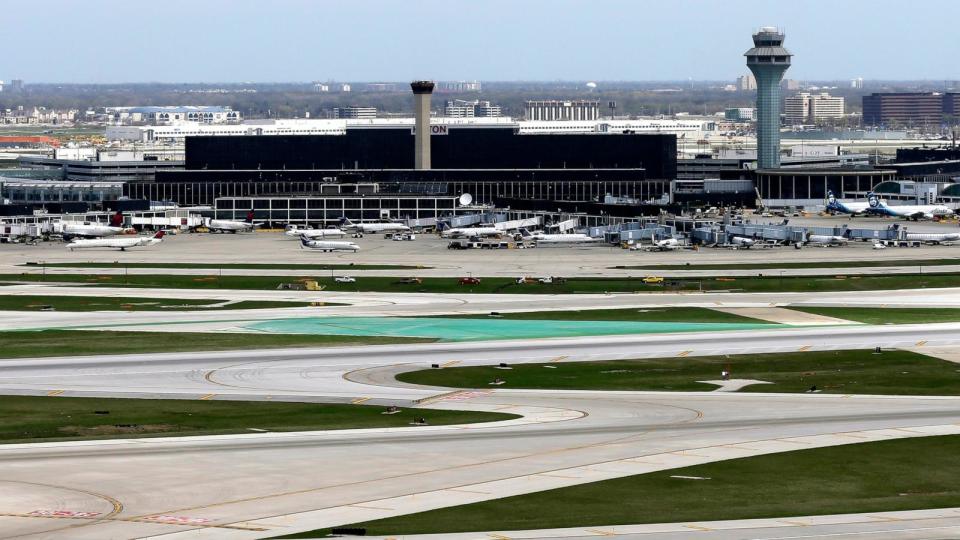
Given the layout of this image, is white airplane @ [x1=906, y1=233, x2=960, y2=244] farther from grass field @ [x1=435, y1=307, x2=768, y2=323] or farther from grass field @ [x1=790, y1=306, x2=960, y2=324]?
grass field @ [x1=435, y1=307, x2=768, y2=323]

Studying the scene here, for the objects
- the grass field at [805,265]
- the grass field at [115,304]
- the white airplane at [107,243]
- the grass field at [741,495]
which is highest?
the white airplane at [107,243]

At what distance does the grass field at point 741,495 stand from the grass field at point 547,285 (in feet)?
237

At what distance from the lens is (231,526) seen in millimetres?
50188

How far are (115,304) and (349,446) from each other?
64.2 meters

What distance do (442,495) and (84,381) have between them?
113ft

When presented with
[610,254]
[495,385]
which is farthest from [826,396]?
[610,254]

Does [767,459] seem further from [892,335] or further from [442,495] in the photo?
[892,335]

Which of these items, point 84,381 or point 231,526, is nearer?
point 231,526

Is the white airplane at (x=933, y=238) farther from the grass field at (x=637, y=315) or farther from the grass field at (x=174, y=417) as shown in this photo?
the grass field at (x=174, y=417)

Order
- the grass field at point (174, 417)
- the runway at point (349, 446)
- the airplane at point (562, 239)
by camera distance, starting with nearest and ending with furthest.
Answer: the runway at point (349, 446) → the grass field at point (174, 417) → the airplane at point (562, 239)

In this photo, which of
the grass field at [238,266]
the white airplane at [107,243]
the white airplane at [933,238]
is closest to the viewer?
the grass field at [238,266]

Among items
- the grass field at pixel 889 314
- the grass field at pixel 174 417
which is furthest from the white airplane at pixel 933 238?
the grass field at pixel 174 417

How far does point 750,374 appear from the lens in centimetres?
8600

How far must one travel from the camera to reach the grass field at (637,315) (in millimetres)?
112062
